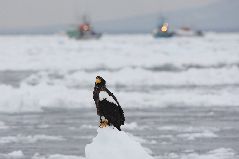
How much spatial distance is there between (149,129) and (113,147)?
666 centimetres

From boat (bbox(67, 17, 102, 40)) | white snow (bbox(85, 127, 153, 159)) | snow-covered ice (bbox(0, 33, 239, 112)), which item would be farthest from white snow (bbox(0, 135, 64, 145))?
boat (bbox(67, 17, 102, 40))

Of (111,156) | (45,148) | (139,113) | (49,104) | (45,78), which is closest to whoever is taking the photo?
(111,156)

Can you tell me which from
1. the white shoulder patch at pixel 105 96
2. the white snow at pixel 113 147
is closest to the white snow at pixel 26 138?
the white snow at pixel 113 147

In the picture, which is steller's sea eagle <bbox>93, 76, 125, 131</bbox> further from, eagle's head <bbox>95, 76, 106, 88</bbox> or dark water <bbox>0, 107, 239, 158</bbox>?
dark water <bbox>0, 107, 239, 158</bbox>

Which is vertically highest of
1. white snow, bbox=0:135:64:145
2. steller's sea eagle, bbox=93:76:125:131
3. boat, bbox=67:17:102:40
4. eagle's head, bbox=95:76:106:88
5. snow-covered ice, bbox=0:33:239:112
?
boat, bbox=67:17:102:40

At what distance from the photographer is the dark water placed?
1217 cm

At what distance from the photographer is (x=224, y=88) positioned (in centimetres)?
2439

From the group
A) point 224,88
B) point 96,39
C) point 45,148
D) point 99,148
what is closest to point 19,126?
point 45,148

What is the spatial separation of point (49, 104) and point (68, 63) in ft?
78.2

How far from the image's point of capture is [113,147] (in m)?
7.89

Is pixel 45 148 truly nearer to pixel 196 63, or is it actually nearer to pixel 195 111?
pixel 195 111

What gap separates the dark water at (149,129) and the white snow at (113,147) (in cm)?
342

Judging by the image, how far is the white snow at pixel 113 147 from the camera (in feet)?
25.6

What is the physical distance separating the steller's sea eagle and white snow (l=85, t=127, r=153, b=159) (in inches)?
4.0
